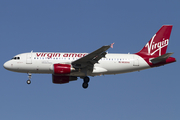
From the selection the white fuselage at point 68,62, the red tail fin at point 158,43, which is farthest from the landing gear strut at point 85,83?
the red tail fin at point 158,43

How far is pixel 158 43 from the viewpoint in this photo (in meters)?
49.5

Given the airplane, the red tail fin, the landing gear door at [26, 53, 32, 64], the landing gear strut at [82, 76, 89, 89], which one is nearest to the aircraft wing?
the airplane

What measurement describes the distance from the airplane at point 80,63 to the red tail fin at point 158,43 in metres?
0.32

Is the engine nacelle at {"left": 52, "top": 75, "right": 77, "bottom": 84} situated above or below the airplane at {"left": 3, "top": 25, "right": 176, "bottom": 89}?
below

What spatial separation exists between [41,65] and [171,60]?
1717cm

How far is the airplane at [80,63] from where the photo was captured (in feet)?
146

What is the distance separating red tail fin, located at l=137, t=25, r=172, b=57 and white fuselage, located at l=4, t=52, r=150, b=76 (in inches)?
92.4

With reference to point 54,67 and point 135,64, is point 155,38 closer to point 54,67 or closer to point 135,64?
point 135,64

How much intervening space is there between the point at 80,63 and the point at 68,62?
169cm

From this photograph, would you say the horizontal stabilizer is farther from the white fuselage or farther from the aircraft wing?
the aircraft wing

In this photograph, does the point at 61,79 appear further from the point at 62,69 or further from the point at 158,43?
the point at 158,43

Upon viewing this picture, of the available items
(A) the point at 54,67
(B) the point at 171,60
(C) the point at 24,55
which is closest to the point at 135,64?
(B) the point at 171,60

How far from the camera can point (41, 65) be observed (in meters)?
44.8

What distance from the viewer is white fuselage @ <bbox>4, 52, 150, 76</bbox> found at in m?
45.0
